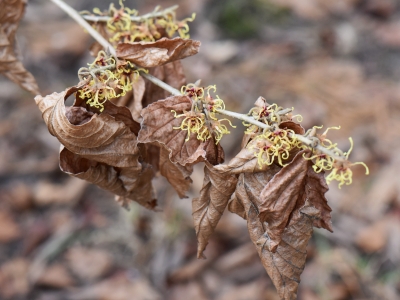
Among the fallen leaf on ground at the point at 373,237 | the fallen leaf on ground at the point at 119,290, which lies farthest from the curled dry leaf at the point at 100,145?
the fallen leaf on ground at the point at 373,237

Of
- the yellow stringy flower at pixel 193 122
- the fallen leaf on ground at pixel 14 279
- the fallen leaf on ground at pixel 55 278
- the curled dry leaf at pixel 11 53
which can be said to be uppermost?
the yellow stringy flower at pixel 193 122

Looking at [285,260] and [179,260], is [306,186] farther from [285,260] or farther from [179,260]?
[179,260]

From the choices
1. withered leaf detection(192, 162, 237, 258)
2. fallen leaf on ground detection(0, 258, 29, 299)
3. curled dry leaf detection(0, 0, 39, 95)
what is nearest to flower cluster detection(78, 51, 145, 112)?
withered leaf detection(192, 162, 237, 258)

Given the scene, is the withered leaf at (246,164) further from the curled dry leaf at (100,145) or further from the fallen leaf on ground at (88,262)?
the fallen leaf on ground at (88,262)

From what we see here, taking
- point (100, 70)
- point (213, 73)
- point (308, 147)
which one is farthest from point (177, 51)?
point (213, 73)

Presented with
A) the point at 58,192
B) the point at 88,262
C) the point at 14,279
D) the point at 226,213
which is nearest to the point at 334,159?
the point at 226,213

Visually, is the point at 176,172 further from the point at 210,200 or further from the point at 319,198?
the point at 319,198

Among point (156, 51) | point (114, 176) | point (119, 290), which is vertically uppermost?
A: point (156, 51)

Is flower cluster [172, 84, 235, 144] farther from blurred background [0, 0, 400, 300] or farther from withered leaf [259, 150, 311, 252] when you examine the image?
blurred background [0, 0, 400, 300]
